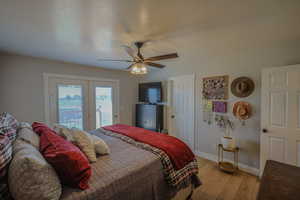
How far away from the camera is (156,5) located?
1.29 meters

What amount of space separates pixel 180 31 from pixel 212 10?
1.66ft

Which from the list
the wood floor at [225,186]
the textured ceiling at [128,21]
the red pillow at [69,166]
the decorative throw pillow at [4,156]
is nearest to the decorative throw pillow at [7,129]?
the decorative throw pillow at [4,156]

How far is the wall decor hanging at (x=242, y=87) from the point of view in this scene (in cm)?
258

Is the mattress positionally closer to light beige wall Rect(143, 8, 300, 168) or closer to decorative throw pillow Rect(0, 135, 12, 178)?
decorative throw pillow Rect(0, 135, 12, 178)

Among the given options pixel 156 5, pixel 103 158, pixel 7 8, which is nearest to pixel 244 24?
pixel 156 5

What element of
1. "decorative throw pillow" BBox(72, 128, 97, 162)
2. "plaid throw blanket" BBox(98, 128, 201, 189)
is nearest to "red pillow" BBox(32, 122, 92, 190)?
"decorative throw pillow" BBox(72, 128, 97, 162)

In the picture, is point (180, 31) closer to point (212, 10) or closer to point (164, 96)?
point (212, 10)

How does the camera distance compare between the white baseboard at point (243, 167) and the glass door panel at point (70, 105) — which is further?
the glass door panel at point (70, 105)

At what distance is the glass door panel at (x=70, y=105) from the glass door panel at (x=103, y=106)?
1.49ft

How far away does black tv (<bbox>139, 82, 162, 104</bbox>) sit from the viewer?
4.04m

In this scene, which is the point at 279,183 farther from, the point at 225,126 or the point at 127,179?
the point at 225,126

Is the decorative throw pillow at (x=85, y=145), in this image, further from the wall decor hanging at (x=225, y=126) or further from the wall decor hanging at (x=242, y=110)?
the wall decor hanging at (x=242, y=110)

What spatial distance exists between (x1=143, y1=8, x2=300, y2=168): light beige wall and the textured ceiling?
1.0 inches

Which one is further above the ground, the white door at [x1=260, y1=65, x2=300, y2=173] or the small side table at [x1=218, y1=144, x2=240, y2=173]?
the white door at [x1=260, y1=65, x2=300, y2=173]
